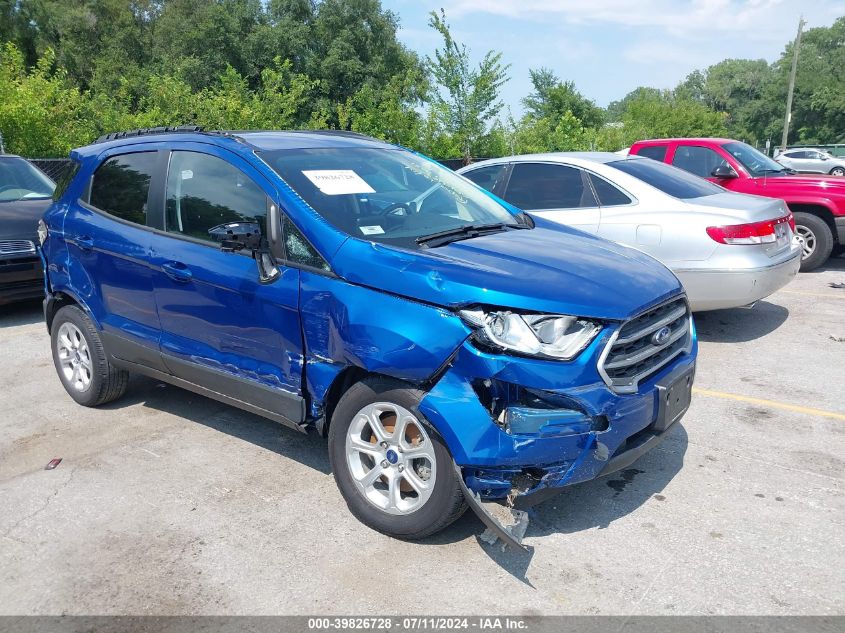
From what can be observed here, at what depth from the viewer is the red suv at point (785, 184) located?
365 inches

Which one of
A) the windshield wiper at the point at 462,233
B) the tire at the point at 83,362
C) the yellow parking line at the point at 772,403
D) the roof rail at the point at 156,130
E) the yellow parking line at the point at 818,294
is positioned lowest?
the yellow parking line at the point at 772,403

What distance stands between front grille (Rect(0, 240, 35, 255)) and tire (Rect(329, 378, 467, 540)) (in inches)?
227

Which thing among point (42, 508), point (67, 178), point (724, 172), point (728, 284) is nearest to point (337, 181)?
point (42, 508)

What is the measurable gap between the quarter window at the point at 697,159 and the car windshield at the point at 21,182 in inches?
324

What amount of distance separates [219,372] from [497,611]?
6.74 ft

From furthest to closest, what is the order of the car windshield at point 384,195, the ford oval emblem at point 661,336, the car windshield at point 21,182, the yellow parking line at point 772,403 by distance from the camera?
the car windshield at point 21,182
the yellow parking line at point 772,403
the car windshield at point 384,195
the ford oval emblem at point 661,336

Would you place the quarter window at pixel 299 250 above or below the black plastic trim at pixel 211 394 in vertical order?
above

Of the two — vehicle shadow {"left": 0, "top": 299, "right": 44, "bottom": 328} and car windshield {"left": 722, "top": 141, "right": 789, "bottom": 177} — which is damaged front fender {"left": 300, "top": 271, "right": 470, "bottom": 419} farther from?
car windshield {"left": 722, "top": 141, "right": 789, "bottom": 177}

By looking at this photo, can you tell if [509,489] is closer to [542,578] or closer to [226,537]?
[542,578]

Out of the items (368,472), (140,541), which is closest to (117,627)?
(140,541)

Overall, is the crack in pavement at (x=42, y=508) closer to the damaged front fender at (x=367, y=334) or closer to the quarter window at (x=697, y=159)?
the damaged front fender at (x=367, y=334)

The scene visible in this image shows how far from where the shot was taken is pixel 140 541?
343 centimetres

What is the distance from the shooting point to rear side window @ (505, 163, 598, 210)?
6.88 m

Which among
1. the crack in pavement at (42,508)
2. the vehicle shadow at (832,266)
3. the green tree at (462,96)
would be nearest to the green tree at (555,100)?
the green tree at (462,96)
